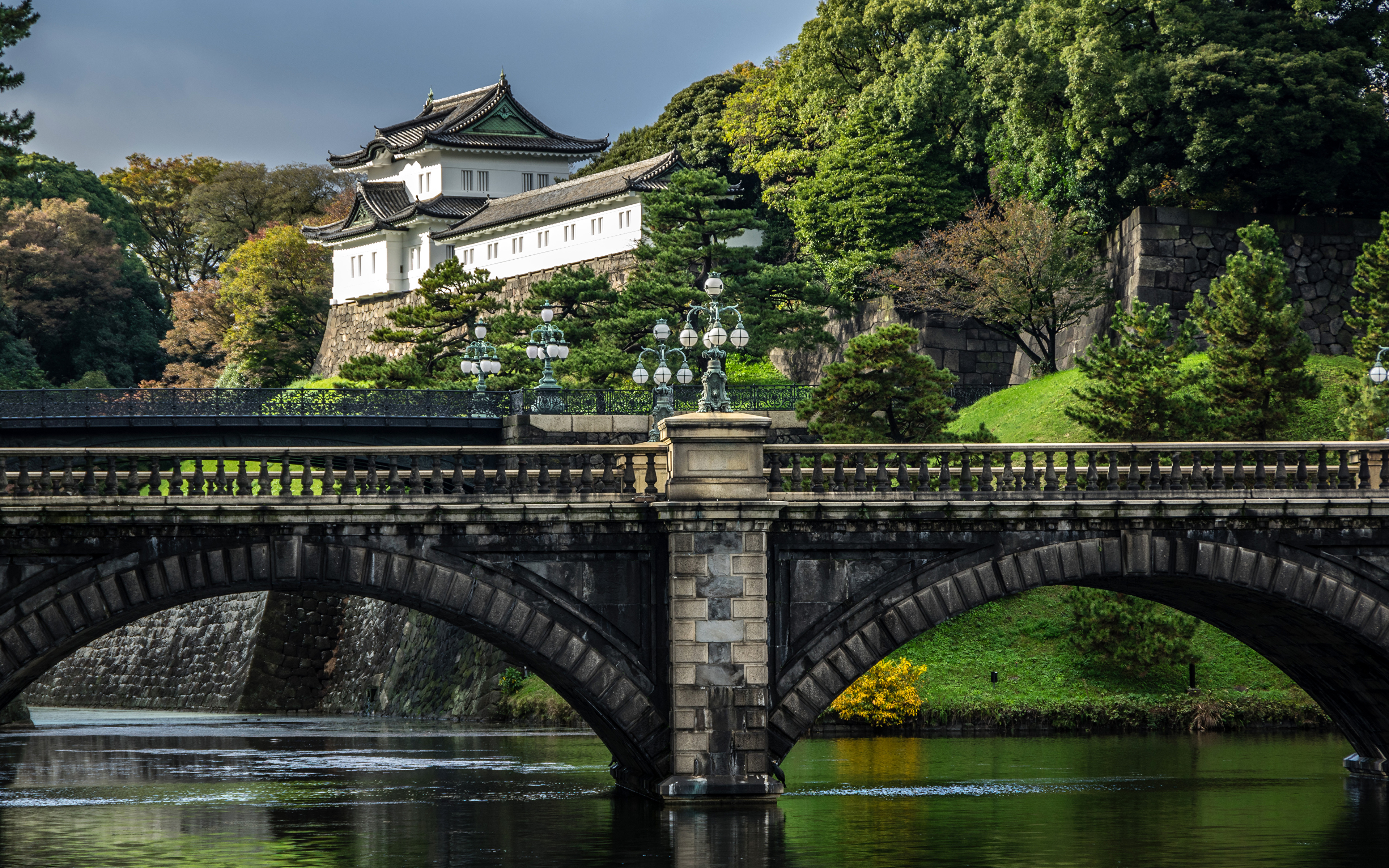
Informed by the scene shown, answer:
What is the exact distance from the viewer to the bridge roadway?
88.0 feet

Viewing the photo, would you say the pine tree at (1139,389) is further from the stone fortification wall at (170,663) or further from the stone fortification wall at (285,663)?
the stone fortification wall at (170,663)

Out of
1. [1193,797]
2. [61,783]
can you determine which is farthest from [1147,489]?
[61,783]

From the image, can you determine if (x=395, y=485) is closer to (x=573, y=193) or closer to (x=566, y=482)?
(x=566, y=482)

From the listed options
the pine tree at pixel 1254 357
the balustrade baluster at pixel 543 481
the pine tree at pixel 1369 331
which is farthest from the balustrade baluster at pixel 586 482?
the pine tree at pixel 1254 357

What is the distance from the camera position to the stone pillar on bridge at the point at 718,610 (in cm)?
2783

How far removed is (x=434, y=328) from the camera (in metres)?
77.2

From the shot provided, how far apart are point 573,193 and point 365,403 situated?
3407 centimetres

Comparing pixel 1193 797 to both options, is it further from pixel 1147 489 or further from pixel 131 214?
pixel 131 214

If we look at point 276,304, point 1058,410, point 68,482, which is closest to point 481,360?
point 1058,410

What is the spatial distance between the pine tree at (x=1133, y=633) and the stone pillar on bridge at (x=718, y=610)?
2096 cm

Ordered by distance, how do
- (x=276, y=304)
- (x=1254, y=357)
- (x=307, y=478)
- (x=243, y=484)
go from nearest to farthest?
(x=243, y=484), (x=307, y=478), (x=1254, y=357), (x=276, y=304)

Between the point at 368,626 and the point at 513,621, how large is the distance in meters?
33.2

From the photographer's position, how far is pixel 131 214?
107 meters

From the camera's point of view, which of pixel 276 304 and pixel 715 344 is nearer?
pixel 715 344
